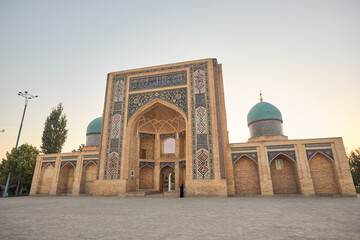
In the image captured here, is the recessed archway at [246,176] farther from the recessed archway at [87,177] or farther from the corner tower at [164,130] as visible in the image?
the recessed archway at [87,177]

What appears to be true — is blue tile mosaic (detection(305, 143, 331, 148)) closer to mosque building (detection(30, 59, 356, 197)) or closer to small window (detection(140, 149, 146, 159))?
mosque building (detection(30, 59, 356, 197))

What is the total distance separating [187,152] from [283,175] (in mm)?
6373

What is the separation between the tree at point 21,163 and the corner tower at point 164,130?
9168mm

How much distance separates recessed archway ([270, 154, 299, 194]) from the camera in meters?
12.7

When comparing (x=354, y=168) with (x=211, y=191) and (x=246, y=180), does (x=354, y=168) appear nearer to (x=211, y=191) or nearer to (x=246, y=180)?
(x=246, y=180)

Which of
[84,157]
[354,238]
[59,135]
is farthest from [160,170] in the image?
[354,238]

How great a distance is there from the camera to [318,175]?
40.1 feet

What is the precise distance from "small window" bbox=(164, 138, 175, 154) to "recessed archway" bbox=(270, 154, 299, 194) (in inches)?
305

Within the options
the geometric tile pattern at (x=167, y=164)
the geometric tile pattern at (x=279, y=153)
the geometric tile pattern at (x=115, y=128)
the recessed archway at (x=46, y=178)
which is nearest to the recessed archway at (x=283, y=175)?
the geometric tile pattern at (x=279, y=153)

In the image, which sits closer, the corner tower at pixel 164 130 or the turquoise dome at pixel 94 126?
the corner tower at pixel 164 130

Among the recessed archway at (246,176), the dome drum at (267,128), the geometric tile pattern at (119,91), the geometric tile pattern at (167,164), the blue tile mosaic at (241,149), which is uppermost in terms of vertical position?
the geometric tile pattern at (119,91)

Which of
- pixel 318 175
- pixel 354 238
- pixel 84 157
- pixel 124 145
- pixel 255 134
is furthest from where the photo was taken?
pixel 255 134

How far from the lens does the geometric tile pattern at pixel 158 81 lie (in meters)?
14.4

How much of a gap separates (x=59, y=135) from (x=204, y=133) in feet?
56.9
